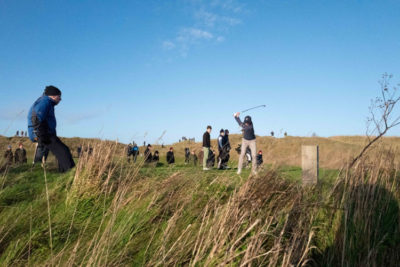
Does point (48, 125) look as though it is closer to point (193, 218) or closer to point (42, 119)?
point (42, 119)

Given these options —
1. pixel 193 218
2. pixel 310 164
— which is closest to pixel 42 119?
pixel 193 218

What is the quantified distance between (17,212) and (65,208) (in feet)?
2.17

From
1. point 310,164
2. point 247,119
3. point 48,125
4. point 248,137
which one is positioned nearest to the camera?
point 310,164

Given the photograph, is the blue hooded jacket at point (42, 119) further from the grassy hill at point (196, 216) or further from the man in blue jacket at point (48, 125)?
the grassy hill at point (196, 216)

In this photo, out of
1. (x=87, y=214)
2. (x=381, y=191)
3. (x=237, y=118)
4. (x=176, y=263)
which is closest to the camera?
(x=176, y=263)

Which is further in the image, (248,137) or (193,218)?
(248,137)

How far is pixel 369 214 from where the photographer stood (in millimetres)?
4371

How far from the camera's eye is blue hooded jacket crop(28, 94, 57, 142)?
5.72 meters

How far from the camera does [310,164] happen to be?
18.7 feet

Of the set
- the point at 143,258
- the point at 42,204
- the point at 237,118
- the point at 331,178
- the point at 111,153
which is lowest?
the point at 143,258

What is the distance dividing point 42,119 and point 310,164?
5.48m

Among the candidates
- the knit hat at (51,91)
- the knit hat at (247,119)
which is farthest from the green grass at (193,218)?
the knit hat at (247,119)

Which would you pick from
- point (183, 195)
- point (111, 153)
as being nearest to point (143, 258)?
point (183, 195)

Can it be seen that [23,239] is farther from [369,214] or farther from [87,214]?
[369,214]
